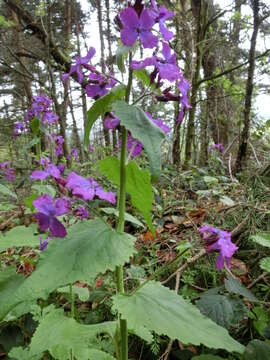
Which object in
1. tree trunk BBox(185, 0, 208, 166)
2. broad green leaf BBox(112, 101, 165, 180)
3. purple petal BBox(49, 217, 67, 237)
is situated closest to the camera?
broad green leaf BBox(112, 101, 165, 180)

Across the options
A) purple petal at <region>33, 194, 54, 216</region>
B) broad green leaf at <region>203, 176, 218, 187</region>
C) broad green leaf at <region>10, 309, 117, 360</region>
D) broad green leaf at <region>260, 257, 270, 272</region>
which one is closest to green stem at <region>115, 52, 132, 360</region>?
broad green leaf at <region>10, 309, 117, 360</region>

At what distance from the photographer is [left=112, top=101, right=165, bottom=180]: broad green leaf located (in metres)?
0.84

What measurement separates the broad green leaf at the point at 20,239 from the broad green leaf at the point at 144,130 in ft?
2.79

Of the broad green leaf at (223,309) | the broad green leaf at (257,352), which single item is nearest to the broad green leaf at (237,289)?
the broad green leaf at (223,309)

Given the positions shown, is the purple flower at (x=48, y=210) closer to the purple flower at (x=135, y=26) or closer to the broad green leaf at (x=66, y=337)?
the broad green leaf at (x=66, y=337)

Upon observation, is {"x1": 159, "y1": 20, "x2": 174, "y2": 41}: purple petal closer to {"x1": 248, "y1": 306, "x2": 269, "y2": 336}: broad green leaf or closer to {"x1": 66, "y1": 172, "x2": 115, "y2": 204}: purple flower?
{"x1": 66, "y1": 172, "x2": 115, "y2": 204}: purple flower

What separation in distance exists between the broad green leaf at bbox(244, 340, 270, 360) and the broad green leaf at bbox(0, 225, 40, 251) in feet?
3.43

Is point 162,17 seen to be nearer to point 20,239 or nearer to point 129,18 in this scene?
point 129,18

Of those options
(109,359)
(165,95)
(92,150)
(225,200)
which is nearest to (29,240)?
(109,359)

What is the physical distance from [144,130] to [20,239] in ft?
3.11

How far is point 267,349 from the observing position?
1.26 meters

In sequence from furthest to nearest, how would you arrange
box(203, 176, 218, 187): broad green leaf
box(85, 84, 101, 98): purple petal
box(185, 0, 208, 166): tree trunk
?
1. box(185, 0, 208, 166): tree trunk
2. box(203, 176, 218, 187): broad green leaf
3. box(85, 84, 101, 98): purple petal

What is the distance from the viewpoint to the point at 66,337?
1175mm

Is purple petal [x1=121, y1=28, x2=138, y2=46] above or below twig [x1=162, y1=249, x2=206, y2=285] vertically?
above
